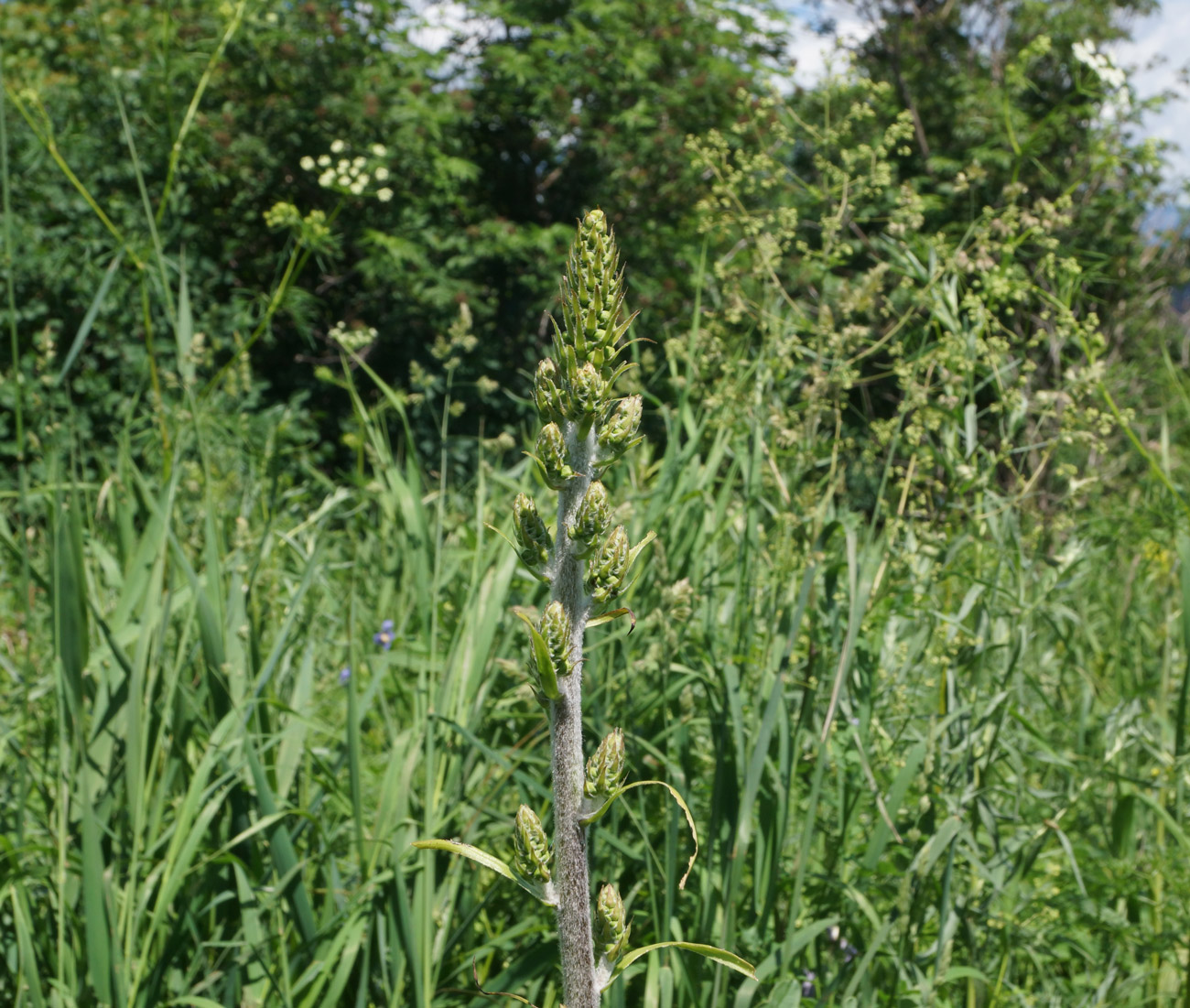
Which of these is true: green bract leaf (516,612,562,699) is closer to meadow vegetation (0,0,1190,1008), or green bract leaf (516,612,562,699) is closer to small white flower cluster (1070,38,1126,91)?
meadow vegetation (0,0,1190,1008)

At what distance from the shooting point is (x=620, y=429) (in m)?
0.98

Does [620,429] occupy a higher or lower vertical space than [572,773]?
higher

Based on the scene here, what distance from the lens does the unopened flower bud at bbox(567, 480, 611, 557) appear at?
0.94 meters

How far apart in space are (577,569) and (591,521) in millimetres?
73

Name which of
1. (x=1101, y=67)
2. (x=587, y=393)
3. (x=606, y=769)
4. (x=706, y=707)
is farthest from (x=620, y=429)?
(x=1101, y=67)

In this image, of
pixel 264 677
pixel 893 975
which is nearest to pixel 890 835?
pixel 893 975

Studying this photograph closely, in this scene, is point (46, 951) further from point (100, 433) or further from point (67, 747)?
point (100, 433)

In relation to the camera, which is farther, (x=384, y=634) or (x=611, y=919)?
(x=384, y=634)

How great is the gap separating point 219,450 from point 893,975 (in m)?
4.58

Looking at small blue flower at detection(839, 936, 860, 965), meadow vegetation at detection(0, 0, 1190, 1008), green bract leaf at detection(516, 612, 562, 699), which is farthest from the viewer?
small blue flower at detection(839, 936, 860, 965)

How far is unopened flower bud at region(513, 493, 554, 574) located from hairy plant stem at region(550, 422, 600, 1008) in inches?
0.6

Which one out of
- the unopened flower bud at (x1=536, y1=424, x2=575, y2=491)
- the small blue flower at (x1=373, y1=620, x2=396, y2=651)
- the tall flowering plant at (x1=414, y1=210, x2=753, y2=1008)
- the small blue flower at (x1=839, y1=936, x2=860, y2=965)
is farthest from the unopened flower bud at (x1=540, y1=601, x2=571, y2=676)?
the small blue flower at (x1=373, y1=620, x2=396, y2=651)

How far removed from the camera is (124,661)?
197 cm

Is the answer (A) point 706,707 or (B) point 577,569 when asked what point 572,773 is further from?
(A) point 706,707
